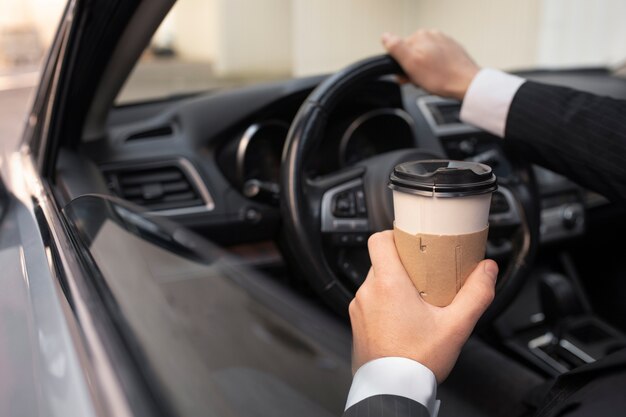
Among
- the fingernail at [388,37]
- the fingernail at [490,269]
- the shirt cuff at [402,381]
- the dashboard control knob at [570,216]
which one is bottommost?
the dashboard control knob at [570,216]

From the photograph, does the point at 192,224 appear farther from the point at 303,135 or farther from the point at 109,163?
the point at 303,135

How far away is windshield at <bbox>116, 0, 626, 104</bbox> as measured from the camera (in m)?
1.74

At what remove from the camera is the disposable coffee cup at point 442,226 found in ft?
2.02

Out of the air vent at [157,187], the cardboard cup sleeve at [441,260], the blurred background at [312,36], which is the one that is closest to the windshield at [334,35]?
the blurred background at [312,36]

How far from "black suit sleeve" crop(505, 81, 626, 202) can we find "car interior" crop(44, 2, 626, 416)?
0.06 m

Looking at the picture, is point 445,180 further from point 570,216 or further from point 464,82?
point 570,216

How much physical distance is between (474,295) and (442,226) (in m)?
0.07

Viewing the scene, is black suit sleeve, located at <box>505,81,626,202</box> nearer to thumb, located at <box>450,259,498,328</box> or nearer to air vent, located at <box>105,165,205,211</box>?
thumb, located at <box>450,259,498,328</box>

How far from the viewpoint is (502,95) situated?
3.90 ft

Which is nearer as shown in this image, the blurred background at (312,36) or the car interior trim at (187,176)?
the car interior trim at (187,176)

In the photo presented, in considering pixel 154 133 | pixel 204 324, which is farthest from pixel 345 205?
pixel 154 133

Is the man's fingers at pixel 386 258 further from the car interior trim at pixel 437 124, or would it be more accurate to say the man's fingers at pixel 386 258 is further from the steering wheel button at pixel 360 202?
the car interior trim at pixel 437 124

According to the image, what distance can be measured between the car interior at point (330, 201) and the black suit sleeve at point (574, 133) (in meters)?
0.06

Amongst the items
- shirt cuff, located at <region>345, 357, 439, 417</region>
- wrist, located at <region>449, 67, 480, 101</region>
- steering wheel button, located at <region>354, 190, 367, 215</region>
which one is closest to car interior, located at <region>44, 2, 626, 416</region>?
steering wheel button, located at <region>354, 190, 367, 215</region>
